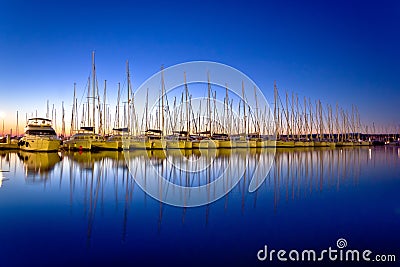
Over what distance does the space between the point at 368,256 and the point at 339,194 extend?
586 cm

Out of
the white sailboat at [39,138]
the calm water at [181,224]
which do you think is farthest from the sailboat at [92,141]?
the calm water at [181,224]

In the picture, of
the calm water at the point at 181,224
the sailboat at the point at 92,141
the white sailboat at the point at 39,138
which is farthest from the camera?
the sailboat at the point at 92,141

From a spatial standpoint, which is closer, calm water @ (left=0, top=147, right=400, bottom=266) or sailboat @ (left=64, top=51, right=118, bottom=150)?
calm water @ (left=0, top=147, right=400, bottom=266)

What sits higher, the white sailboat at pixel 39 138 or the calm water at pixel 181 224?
the white sailboat at pixel 39 138

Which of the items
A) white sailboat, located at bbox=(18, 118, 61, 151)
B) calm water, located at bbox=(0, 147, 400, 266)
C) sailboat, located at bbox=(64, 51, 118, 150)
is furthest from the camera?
sailboat, located at bbox=(64, 51, 118, 150)

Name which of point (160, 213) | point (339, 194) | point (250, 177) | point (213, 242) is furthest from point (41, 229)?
point (250, 177)

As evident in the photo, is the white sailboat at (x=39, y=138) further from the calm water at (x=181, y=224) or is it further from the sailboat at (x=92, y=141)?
the calm water at (x=181, y=224)

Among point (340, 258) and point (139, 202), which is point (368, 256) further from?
point (139, 202)

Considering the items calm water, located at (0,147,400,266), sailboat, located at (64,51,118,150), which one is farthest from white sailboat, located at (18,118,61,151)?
calm water, located at (0,147,400,266)

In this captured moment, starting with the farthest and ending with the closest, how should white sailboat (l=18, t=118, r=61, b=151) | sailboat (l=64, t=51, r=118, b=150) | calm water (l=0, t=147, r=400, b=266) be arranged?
sailboat (l=64, t=51, r=118, b=150) → white sailboat (l=18, t=118, r=61, b=151) → calm water (l=0, t=147, r=400, b=266)

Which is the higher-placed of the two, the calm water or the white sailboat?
the white sailboat

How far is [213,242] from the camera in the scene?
582 cm

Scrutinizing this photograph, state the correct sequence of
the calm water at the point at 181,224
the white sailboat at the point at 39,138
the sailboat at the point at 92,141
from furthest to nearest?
the sailboat at the point at 92,141
the white sailboat at the point at 39,138
the calm water at the point at 181,224

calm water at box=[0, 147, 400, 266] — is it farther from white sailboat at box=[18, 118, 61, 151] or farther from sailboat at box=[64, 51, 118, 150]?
sailboat at box=[64, 51, 118, 150]
